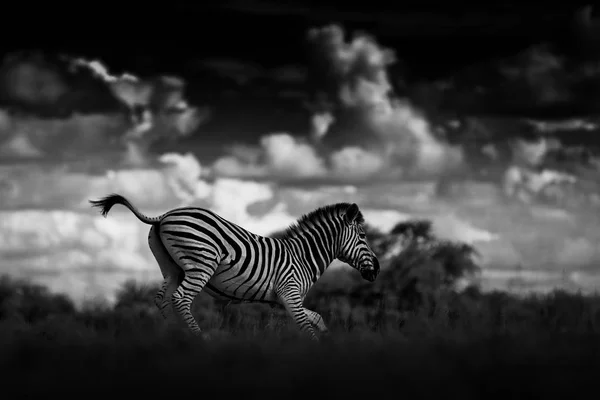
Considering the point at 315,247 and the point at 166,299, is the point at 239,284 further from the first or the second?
the point at 315,247

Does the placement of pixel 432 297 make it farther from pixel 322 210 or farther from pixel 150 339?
pixel 150 339

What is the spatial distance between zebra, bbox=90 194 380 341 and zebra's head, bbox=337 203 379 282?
22 millimetres

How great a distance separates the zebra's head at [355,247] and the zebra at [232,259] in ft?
0.07

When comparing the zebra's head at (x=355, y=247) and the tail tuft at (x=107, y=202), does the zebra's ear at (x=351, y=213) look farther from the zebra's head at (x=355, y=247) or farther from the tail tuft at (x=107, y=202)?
the tail tuft at (x=107, y=202)

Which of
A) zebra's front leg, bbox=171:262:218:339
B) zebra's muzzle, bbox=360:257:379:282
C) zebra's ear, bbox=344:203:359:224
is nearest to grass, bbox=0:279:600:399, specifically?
zebra's front leg, bbox=171:262:218:339

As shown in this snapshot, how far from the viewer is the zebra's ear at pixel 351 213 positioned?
1376cm

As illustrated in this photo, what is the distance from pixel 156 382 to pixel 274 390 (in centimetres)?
113

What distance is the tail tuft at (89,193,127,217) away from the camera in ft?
40.8

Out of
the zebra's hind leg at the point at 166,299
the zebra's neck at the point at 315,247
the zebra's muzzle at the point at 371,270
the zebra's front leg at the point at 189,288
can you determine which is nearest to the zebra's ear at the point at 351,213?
the zebra's neck at the point at 315,247

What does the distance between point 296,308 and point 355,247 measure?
211cm

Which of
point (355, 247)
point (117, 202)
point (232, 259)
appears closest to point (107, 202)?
point (117, 202)

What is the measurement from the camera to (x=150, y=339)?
8.68 metres

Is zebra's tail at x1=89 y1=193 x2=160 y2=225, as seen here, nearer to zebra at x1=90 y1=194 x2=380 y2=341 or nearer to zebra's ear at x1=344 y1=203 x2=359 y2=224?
zebra at x1=90 y1=194 x2=380 y2=341

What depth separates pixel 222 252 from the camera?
39.7ft
